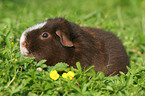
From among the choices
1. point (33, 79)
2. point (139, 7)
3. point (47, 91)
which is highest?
point (139, 7)

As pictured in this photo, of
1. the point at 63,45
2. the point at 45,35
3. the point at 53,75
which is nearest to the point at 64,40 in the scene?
the point at 63,45

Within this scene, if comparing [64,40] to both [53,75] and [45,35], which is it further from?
[53,75]

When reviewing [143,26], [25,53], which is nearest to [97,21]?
[143,26]

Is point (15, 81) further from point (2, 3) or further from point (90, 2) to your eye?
point (90, 2)

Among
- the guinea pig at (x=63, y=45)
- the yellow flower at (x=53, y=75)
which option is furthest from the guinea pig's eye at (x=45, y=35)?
the yellow flower at (x=53, y=75)

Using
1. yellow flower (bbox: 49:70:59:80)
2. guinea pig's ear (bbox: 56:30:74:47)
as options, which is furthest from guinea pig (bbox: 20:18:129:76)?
yellow flower (bbox: 49:70:59:80)

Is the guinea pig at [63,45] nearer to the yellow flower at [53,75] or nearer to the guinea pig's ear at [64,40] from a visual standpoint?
the guinea pig's ear at [64,40]

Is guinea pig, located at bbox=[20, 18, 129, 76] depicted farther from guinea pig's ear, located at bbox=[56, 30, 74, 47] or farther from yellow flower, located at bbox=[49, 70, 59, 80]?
yellow flower, located at bbox=[49, 70, 59, 80]
